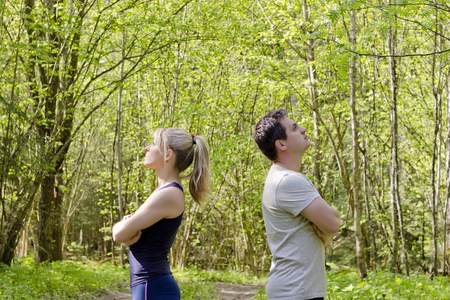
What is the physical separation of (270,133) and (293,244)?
62 centimetres

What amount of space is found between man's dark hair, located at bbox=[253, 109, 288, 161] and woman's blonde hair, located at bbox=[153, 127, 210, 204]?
1.24ft

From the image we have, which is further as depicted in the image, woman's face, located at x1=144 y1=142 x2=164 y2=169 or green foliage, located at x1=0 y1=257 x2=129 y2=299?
green foliage, located at x1=0 y1=257 x2=129 y2=299

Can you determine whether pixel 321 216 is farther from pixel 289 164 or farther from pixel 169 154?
pixel 169 154

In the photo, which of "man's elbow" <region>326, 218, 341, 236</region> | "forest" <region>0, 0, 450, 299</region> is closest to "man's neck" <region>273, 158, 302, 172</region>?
"man's elbow" <region>326, 218, 341, 236</region>

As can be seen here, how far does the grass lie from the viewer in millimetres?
7246

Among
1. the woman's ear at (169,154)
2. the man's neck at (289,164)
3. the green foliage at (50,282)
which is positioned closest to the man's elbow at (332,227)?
the man's neck at (289,164)

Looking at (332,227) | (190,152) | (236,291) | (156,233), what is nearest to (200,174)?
(190,152)

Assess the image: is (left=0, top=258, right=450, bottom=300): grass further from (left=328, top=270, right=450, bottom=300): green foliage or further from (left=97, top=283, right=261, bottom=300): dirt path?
(left=97, top=283, right=261, bottom=300): dirt path

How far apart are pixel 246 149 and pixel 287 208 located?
434 inches

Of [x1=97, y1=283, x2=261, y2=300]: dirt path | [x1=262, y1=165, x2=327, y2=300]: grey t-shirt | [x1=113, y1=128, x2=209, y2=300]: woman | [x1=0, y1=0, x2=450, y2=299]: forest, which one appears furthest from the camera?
[x1=97, y1=283, x2=261, y2=300]: dirt path

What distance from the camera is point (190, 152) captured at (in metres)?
3.08

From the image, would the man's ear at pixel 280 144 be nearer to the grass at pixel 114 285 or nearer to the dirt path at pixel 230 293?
the grass at pixel 114 285

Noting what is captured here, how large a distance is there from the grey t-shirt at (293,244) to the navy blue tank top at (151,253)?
0.57 m

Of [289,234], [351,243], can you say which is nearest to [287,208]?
[289,234]
